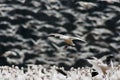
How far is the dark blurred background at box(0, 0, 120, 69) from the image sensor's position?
627 cm

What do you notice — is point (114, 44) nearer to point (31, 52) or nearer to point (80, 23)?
point (80, 23)

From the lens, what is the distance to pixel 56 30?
655 centimetres

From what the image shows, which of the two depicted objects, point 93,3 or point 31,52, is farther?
point 93,3

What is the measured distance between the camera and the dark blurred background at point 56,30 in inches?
247

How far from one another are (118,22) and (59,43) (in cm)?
105

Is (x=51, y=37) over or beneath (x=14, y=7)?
beneath

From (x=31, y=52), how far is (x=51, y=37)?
1.36ft

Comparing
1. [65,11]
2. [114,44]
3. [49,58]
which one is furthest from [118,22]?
[49,58]

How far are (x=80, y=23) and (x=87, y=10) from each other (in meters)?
0.30

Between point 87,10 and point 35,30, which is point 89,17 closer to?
point 87,10

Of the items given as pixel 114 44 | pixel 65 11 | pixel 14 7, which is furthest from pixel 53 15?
pixel 114 44

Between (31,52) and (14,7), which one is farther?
(14,7)

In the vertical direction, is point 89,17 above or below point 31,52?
above

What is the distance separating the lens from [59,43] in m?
6.44
